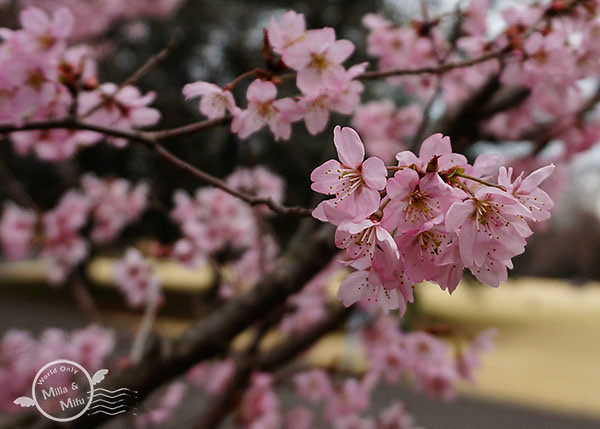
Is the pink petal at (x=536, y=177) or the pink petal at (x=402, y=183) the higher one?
the pink petal at (x=536, y=177)

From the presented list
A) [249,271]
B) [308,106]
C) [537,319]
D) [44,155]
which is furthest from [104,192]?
[537,319]

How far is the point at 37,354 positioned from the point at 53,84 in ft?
3.45

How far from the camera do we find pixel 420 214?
431 mm

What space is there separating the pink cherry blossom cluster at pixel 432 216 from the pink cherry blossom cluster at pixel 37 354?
3.97 feet

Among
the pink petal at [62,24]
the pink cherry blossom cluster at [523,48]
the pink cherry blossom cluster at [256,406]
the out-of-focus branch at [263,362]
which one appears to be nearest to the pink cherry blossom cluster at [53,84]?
the pink petal at [62,24]

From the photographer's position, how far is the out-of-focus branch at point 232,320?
3.07 ft

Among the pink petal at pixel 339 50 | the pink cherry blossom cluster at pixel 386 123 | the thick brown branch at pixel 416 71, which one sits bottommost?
the pink petal at pixel 339 50

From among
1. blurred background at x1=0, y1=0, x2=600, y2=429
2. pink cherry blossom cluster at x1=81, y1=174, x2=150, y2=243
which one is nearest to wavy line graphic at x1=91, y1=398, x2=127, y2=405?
pink cherry blossom cluster at x1=81, y1=174, x2=150, y2=243

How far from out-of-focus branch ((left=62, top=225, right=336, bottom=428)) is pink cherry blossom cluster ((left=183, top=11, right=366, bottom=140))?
319 millimetres

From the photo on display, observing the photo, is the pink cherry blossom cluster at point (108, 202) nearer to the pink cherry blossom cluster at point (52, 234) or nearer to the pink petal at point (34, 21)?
the pink cherry blossom cluster at point (52, 234)

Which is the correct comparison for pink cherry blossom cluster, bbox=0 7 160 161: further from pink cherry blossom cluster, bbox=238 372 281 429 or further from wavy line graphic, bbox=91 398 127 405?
pink cherry blossom cluster, bbox=238 372 281 429

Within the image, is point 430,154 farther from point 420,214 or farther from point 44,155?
point 44,155

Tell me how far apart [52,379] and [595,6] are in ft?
3.83

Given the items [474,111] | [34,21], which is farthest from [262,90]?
[474,111]
